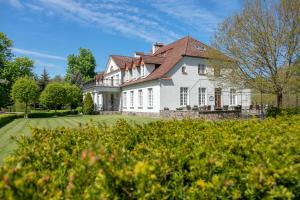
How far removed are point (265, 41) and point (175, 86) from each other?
12.5 metres

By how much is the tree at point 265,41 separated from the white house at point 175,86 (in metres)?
7.01

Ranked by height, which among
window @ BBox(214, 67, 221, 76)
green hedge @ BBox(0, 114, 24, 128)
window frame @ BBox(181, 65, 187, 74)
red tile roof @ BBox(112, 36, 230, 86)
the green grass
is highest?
red tile roof @ BBox(112, 36, 230, 86)

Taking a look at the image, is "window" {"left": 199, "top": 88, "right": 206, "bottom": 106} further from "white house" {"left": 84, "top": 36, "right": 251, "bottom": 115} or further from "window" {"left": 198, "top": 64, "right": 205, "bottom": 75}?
"window" {"left": 198, "top": 64, "right": 205, "bottom": 75}

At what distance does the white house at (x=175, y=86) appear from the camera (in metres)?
29.4

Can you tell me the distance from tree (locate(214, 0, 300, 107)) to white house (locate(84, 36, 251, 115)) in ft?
23.0

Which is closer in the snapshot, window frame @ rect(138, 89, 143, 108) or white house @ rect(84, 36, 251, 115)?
white house @ rect(84, 36, 251, 115)

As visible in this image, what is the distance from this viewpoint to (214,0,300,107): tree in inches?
707

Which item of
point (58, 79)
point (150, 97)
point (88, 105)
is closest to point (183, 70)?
point (150, 97)

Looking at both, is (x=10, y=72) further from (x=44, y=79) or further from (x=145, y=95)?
(x=145, y=95)

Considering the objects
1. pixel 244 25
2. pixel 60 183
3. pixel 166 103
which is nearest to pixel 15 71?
pixel 166 103

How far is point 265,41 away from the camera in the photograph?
18516 mm

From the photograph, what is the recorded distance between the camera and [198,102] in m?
31.5

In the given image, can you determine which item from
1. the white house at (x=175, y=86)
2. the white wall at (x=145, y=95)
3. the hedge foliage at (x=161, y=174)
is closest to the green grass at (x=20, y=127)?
the white wall at (x=145, y=95)

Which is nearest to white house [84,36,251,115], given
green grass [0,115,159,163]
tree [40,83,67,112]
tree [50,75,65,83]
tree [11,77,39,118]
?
green grass [0,115,159,163]
